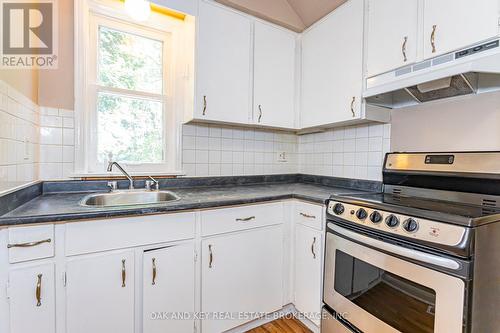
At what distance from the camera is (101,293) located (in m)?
1.21

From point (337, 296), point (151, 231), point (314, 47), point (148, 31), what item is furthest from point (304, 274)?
point (148, 31)

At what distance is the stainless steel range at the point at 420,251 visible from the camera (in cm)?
92

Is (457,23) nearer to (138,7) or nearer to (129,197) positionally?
(138,7)

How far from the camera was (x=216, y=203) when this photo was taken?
4.87 ft

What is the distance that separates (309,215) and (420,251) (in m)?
0.74

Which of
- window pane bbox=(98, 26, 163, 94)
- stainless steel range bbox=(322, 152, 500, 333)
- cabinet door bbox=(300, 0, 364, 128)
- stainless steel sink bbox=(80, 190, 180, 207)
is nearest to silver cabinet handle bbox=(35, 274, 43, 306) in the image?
stainless steel sink bbox=(80, 190, 180, 207)

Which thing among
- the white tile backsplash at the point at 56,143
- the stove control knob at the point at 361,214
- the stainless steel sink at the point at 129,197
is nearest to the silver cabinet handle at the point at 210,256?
the stainless steel sink at the point at 129,197

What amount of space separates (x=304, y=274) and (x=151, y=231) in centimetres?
106

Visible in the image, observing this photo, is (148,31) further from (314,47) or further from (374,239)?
(374,239)

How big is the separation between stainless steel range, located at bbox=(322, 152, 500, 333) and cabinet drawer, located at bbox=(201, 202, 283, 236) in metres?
0.41

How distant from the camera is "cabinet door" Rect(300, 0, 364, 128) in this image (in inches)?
69.7

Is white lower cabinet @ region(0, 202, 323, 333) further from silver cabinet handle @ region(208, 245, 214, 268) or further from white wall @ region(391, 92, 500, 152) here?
white wall @ region(391, 92, 500, 152)

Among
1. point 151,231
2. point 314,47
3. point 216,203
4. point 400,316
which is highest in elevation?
point 314,47

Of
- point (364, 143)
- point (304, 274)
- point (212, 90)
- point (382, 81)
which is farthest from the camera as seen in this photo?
point (364, 143)
